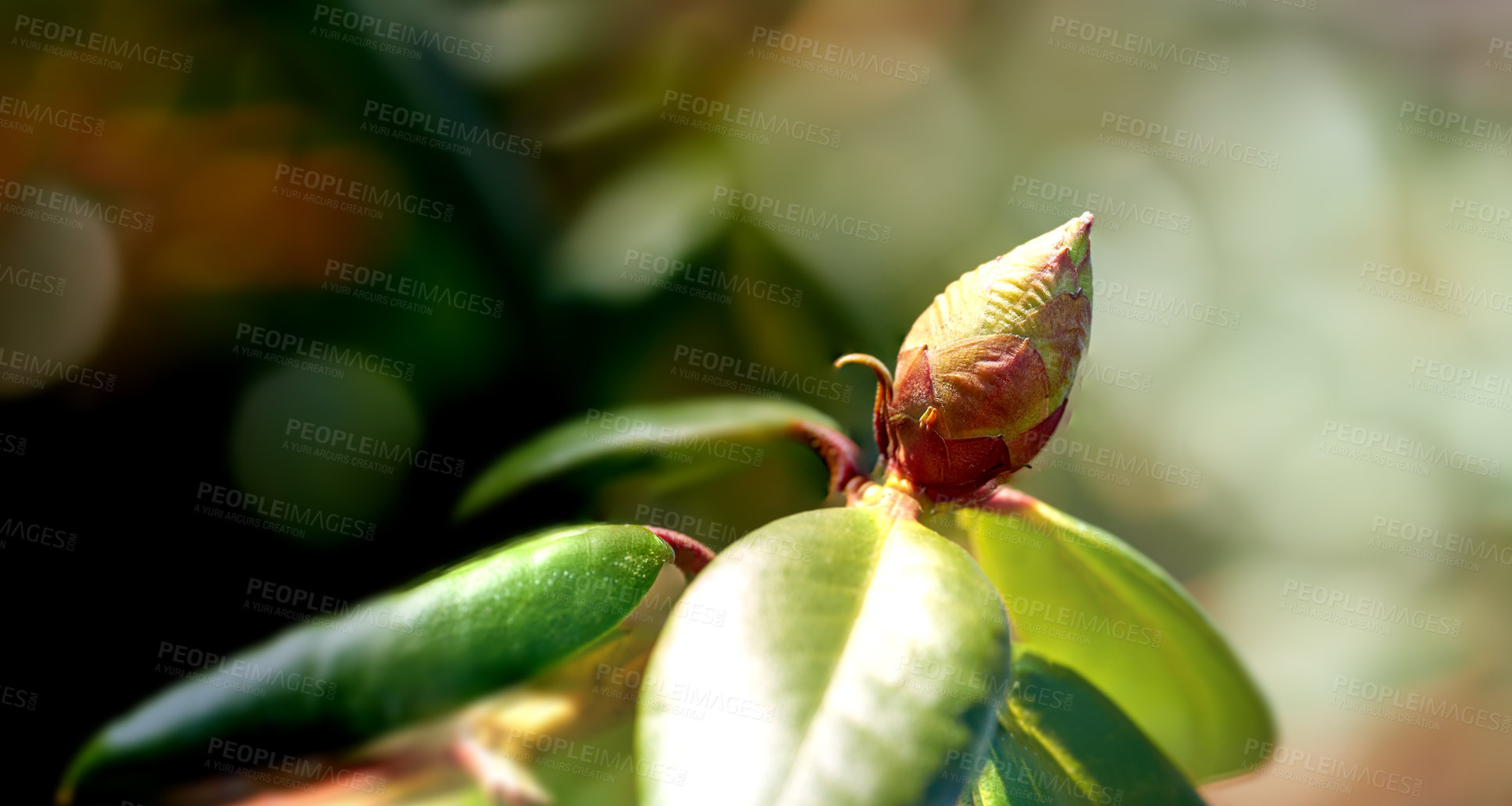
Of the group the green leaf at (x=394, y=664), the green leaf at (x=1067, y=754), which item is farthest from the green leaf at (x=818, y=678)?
the green leaf at (x=1067, y=754)

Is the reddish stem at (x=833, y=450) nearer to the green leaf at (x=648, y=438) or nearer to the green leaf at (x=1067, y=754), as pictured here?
the green leaf at (x=648, y=438)

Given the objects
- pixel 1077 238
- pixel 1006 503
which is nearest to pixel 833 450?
pixel 1006 503

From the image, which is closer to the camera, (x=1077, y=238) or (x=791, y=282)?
(x=1077, y=238)

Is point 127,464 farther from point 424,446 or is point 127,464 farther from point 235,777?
point 235,777

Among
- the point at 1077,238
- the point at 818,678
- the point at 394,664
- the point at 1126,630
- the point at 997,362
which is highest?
the point at 1077,238

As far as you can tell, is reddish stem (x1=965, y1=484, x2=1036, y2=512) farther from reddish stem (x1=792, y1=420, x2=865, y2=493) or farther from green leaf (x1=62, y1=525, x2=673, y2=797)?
green leaf (x1=62, y1=525, x2=673, y2=797)

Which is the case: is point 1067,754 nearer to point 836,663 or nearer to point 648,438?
point 836,663

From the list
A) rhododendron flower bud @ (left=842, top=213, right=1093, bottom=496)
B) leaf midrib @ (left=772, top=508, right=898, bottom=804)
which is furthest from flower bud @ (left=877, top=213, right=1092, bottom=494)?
leaf midrib @ (left=772, top=508, right=898, bottom=804)
